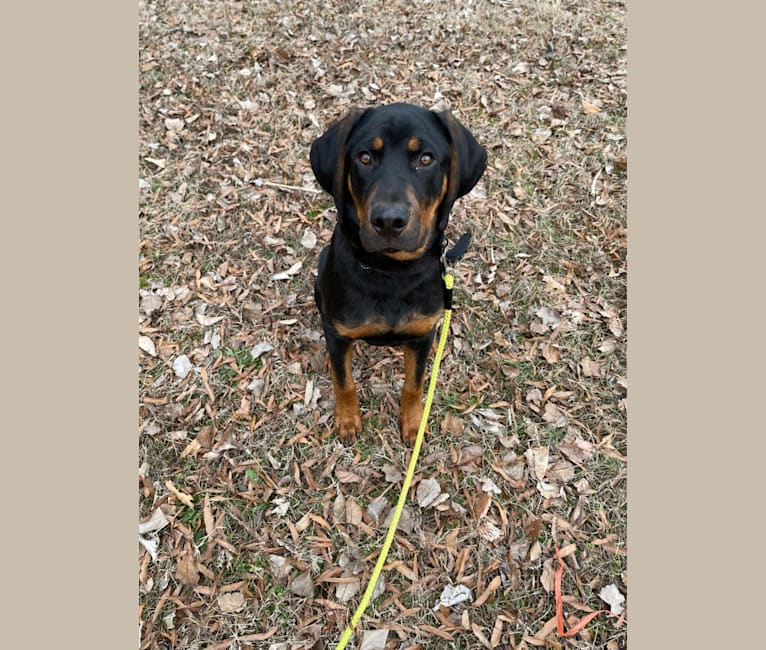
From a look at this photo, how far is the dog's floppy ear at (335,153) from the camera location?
285 cm

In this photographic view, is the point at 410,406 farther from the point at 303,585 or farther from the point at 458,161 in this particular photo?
the point at 458,161

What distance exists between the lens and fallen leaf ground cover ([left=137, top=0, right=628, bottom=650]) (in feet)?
10.8

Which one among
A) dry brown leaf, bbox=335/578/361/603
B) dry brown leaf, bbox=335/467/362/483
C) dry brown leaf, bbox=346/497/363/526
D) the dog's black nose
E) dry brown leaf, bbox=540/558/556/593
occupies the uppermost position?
the dog's black nose

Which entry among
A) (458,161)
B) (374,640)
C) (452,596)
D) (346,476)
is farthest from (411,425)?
(458,161)

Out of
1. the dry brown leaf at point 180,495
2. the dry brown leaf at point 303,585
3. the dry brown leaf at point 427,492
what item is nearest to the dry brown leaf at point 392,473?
the dry brown leaf at point 427,492

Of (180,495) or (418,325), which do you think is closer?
(418,325)

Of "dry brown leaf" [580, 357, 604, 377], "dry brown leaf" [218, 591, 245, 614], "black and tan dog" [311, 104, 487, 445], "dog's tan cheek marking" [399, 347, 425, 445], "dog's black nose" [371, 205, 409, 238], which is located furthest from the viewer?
"dry brown leaf" [580, 357, 604, 377]

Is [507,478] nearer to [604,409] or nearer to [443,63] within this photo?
[604,409]

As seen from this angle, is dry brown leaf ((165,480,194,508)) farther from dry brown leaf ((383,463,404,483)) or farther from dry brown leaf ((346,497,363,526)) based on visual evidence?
dry brown leaf ((383,463,404,483))

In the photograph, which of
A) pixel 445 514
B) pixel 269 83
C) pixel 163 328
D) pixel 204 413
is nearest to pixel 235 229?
pixel 163 328

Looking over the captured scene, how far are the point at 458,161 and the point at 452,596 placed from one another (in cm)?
271

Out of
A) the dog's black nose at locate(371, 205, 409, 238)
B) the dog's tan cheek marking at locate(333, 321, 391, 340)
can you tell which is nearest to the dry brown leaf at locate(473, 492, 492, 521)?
the dog's tan cheek marking at locate(333, 321, 391, 340)

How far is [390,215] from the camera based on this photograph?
2469 millimetres

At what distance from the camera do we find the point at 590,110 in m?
6.18
